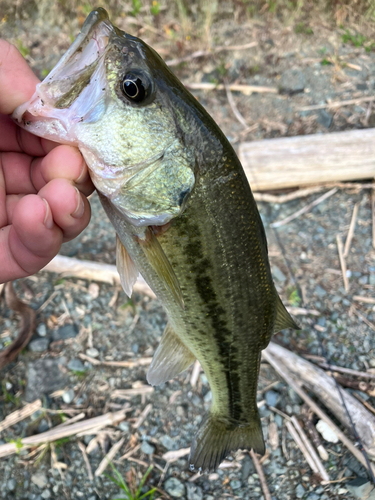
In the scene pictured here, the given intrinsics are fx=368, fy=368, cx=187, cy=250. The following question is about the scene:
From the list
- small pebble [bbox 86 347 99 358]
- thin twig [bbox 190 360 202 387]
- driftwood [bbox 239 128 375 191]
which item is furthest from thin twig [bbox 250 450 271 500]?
driftwood [bbox 239 128 375 191]

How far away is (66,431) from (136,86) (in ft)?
9.00

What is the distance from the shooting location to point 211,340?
2.10 m

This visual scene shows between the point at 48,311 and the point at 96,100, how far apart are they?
260 cm

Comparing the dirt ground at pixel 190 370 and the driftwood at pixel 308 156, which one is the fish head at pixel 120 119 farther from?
the driftwood at pixel 308 156

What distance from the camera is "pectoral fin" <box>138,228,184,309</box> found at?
1.78 meters

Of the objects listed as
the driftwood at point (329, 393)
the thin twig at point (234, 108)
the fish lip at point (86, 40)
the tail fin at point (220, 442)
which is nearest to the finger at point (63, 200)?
the fish lip at point (86, 40)

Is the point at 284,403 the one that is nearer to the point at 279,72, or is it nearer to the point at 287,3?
the point at 279,72

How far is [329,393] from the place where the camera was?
3.12 metres

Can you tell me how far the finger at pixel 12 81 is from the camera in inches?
73.9

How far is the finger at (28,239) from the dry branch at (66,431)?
5.57 ft

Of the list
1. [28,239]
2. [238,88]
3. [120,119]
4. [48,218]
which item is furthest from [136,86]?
[238,88]

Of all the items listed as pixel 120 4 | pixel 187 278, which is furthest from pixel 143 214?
pixel 120 4

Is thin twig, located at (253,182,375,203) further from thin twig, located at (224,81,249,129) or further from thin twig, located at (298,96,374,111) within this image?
thin twig, located at (298,96,374,111)

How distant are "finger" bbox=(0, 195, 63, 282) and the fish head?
297mm
